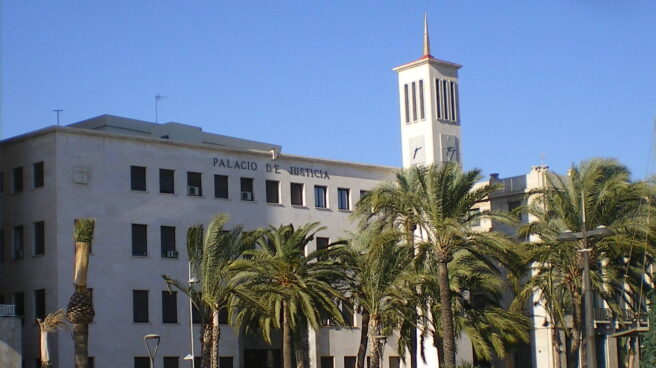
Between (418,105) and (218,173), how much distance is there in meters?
13.8

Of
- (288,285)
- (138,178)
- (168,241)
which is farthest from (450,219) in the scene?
(138,178)

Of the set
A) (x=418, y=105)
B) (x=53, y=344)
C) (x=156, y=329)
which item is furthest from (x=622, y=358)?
(x=53, y=344)

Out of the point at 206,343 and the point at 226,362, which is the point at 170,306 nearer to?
the point at 226,362

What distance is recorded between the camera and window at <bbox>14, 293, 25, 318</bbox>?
54.8 meters

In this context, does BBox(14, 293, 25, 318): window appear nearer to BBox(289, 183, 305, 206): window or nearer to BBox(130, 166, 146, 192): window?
BBox(130, 166, 146, 192): window

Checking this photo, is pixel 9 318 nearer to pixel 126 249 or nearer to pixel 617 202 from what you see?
pixel 126 249

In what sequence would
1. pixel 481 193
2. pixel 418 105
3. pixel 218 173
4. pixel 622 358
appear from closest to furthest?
pixel 481 193, pixel 218 173, pixel 418 105, pixel 622 358

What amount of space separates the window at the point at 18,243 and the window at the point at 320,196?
54.3 ft

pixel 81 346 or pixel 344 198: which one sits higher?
pixel 344 198

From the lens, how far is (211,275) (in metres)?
45.9

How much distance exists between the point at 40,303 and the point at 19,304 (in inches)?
66.9

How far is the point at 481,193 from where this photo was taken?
4494 cm

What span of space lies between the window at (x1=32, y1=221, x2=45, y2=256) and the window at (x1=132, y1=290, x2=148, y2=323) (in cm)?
488

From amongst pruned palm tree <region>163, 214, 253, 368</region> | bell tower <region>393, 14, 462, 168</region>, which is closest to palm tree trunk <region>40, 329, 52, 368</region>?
pruned palm tree <region>163, 214, 253, 368</region>
